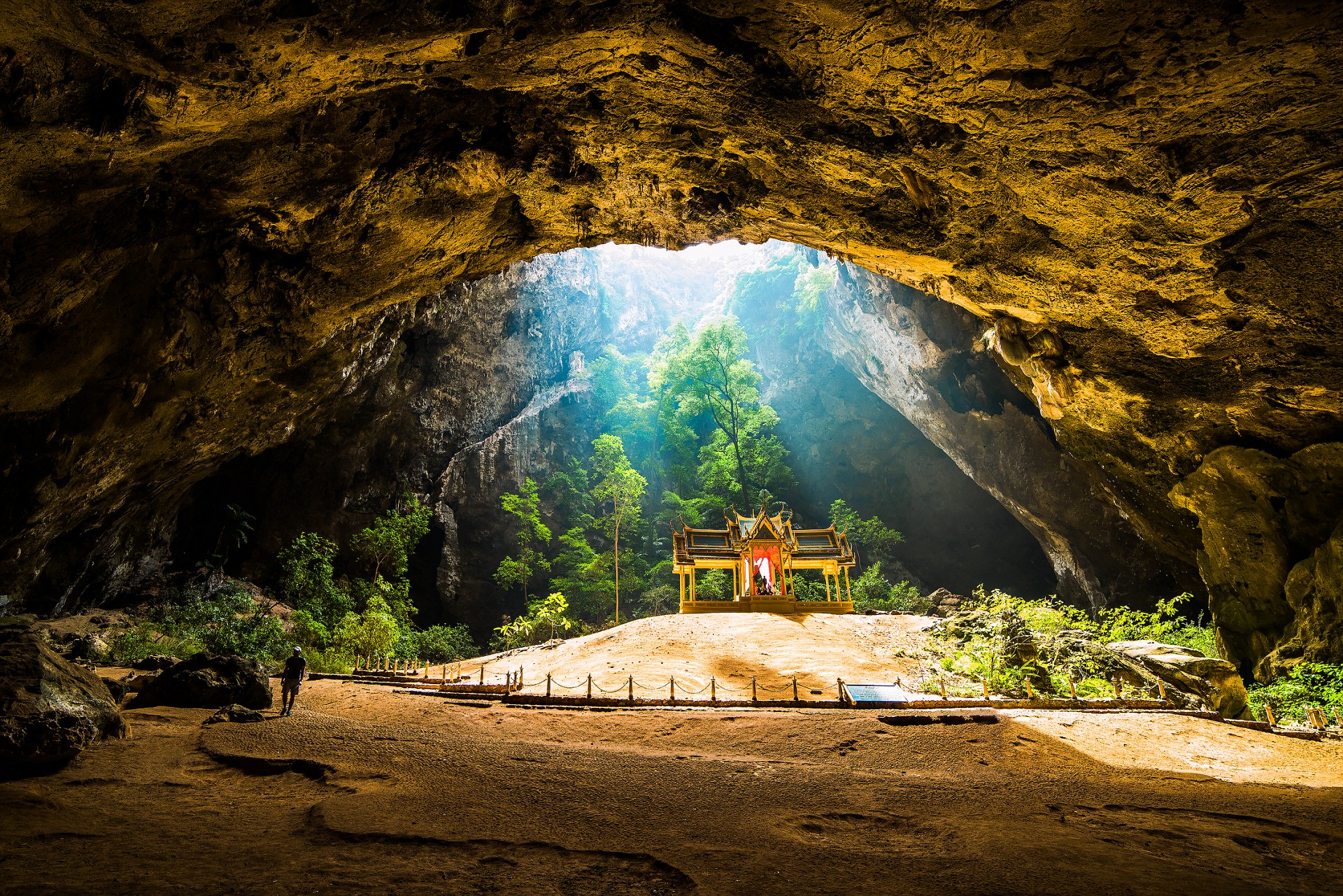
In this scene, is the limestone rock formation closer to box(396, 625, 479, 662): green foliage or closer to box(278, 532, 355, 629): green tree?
box(396, 625, 479, 662): green foliage

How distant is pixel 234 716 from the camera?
6113 millimetres

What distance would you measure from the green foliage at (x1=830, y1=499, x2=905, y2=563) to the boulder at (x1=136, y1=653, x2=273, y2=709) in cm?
2321

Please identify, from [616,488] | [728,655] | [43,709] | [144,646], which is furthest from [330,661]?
[616,488]

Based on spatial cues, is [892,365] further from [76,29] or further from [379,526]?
[76,29]

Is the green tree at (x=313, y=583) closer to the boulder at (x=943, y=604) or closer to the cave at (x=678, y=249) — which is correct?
the cave at (x=678, y=249)

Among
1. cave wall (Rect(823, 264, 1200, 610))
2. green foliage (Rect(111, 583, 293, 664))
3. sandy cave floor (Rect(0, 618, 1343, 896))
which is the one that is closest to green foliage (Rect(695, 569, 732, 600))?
cave wall (Rect(823, 264, 1200, 610))

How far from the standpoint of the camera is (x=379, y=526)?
19484 mm

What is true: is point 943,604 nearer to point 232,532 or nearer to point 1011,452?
point 1011,452

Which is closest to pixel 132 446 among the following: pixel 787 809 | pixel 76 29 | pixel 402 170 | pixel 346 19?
pixel 402 170

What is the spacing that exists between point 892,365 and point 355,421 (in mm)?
20807

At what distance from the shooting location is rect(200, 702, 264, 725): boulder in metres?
6.02

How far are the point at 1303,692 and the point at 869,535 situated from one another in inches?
729

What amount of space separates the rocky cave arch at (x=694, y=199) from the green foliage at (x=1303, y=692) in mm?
497

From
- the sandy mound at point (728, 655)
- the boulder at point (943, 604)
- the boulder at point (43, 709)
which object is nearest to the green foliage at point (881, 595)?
the boulder at point (943, 604)
